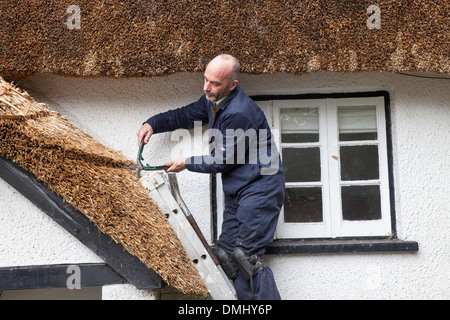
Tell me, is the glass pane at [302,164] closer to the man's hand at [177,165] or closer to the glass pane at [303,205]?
the glass pane at [303,205]

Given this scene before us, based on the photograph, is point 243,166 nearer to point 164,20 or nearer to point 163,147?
point 163,147

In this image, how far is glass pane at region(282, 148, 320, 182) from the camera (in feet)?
11.9

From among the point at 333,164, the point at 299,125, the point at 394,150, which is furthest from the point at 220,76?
the point at 394,150

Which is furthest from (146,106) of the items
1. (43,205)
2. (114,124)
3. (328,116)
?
(328,116)

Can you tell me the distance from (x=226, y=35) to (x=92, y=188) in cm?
142

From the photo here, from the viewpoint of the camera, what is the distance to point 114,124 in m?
3.52

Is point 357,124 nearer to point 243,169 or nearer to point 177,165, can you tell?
point 243,169

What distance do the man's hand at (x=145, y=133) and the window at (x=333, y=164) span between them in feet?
3.01

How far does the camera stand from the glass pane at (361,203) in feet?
11.8

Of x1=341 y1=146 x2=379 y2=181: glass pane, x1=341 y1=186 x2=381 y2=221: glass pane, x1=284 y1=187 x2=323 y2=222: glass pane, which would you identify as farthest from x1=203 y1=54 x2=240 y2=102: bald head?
x1=341 y1=186 x2=381 y2=221: glass pane

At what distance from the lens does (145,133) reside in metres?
3.30

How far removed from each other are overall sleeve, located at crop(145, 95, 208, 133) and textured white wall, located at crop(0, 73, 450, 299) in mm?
181

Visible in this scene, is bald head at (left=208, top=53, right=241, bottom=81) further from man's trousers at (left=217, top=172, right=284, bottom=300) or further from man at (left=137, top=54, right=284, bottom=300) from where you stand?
man's trousers at (left=217, top=172, right=284, bottom=300)

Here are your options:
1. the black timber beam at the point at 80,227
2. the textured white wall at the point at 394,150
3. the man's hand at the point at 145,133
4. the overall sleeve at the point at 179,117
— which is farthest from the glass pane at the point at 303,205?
the black timber beam at the point at 80,227
